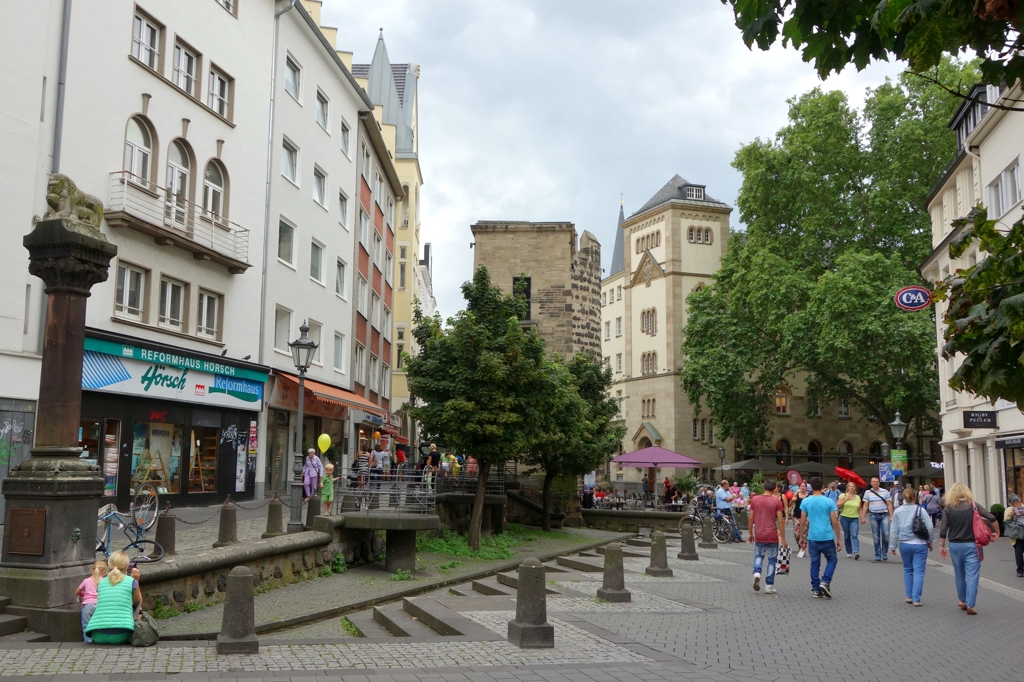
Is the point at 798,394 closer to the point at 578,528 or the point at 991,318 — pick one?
the point at 578,528

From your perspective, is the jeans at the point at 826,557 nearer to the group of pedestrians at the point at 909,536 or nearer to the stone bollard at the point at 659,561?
the group of pedestrians at the point at 909,536

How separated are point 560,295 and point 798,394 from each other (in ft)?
81.8

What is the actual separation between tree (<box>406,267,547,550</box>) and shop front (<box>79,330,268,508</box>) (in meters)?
5.43

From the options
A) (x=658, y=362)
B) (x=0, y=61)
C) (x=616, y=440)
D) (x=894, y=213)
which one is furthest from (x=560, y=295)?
(x=0, y=61)

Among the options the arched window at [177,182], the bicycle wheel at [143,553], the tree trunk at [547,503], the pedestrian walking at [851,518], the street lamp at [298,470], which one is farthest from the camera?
the tree trunk at [547,503]

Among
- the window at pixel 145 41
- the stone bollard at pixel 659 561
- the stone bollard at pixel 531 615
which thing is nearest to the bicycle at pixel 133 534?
the stone bollard at pixel 531 615

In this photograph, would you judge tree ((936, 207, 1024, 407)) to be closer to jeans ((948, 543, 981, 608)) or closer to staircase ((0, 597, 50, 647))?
jeans ((948, 543, 981, 608))

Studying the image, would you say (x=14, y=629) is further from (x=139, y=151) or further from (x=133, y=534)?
(x=139, y=151)

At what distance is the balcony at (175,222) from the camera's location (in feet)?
67.0

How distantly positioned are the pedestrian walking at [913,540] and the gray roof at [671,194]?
175 feet

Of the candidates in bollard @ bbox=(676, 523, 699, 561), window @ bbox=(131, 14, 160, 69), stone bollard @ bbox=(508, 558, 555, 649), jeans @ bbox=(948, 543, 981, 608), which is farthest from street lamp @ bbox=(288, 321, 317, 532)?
jeans @ bbox=(948, 543, 981, 608)

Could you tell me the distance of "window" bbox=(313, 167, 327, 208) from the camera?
31203 mm

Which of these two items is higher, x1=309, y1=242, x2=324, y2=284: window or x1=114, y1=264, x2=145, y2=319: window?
x1=309, y1=242, x2=324, y2=284: window

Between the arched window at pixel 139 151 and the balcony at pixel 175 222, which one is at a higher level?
the arched window at pixel 139 151
